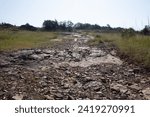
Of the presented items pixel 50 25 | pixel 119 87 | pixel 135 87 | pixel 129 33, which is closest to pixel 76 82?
pixel 119 87

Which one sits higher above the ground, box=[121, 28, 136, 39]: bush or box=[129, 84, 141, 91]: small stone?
box=[121, 28, 136, 39]: bush

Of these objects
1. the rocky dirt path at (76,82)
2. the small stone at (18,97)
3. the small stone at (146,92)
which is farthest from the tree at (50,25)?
the small stone at (18,97)

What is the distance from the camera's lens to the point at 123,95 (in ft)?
19.7

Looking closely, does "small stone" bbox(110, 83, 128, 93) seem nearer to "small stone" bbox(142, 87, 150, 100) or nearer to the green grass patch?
"small stone" bbox(142, 87, 150, 100)

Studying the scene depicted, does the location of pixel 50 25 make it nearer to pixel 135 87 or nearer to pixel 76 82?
pixel 76 82

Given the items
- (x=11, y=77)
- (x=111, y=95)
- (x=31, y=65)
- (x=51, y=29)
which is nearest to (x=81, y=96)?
(x=111, y=95)

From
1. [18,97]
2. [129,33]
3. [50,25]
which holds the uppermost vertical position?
[50,25]

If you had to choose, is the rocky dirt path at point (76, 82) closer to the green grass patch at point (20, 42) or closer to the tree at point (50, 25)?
the green grass patch at point (20, 42)

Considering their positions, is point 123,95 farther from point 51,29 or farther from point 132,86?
point 51,29

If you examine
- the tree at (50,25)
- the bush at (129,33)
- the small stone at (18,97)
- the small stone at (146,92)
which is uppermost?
the tree at (50,25)

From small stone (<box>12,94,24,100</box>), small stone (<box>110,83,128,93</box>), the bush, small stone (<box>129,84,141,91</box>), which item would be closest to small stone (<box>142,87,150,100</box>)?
small stone (<box>129,84,141,91</box>)

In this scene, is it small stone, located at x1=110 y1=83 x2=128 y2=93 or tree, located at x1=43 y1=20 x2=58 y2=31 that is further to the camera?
tree, located at x1=43 y1=20 x2=58 y2=31

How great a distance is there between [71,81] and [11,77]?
5.80 ft

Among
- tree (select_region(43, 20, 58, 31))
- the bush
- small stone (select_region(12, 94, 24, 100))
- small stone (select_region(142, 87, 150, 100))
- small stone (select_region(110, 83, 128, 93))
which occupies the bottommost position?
small stone (select_region(12, 94, 24, 100))
